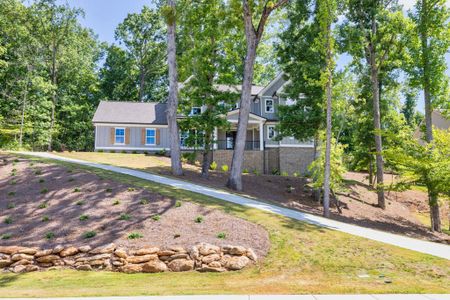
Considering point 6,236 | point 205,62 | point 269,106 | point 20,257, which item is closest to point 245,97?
point 205,62

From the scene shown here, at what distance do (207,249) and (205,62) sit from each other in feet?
44.8

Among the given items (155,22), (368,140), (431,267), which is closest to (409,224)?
(368,140)

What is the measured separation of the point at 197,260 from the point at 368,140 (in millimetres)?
21096

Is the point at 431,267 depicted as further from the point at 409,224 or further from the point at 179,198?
the point at 409,224

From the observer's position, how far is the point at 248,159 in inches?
1169

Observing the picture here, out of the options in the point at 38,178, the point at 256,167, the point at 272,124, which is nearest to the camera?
the point at 38,178

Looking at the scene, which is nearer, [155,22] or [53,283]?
[53,283]

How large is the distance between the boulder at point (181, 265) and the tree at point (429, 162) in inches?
407

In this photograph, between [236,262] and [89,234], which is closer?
[236,262]

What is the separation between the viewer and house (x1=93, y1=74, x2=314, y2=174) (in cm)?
2967

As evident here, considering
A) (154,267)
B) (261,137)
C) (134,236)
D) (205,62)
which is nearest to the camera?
(154,267)

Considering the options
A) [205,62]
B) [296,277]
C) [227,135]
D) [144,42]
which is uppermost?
[144,42]

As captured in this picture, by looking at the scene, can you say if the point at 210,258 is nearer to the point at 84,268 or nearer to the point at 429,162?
the point at 84,268

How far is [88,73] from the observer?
42.9 m
